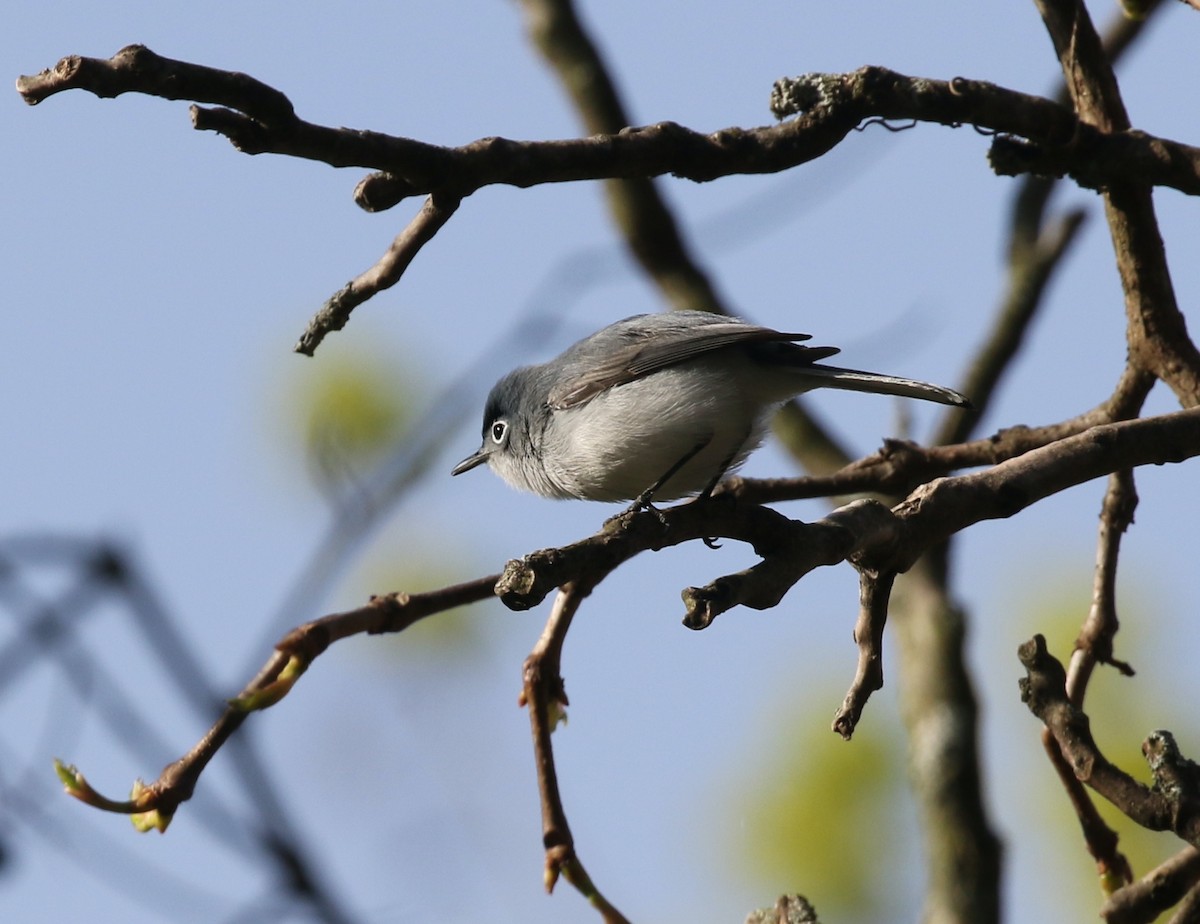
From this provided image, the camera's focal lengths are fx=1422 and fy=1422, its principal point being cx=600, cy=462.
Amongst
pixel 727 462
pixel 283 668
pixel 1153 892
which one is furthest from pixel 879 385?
pixel 283 668

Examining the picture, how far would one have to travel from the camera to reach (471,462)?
4.64 m

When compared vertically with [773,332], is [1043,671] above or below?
below

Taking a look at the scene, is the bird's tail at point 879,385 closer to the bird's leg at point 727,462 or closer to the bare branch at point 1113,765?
the bird's leg at point 727,462

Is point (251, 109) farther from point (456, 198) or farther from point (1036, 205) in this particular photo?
point (1036, 205)

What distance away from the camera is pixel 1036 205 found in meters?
5.04

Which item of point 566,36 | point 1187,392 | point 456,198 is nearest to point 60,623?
point 456,198

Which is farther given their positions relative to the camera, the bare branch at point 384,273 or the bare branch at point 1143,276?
the bare branch at point 1143,276

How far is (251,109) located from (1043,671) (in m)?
1.67

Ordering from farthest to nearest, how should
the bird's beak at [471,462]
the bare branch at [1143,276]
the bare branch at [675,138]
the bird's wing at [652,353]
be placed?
the bird's beak at [471,462], the bird's wing at [652,353], the bare branch at [1143,276], the bare branch at [675,138]

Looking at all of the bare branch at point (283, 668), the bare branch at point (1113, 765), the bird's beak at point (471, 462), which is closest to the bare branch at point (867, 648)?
the bare branch at point (1113, 765)

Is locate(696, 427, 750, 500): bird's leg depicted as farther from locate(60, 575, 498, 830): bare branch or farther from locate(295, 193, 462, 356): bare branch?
locate(295, 193, 462, 356): bare branch

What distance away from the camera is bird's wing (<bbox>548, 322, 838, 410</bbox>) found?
370cm

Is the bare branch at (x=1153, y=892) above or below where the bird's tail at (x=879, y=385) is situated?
below

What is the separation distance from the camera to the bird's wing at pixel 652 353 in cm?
370
